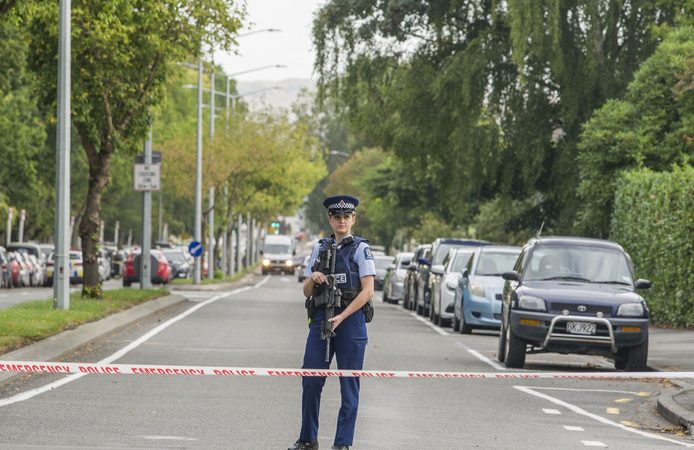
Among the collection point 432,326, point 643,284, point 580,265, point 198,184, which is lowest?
point 432,326

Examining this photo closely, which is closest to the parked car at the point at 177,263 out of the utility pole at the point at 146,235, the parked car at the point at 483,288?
the utility pole at the point at 146,235

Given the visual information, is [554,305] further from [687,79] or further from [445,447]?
[687,79]

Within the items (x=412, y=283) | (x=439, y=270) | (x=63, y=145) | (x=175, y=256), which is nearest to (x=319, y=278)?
(x=63, y=145)

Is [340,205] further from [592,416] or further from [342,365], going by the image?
[592,416]

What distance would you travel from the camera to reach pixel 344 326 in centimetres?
1080

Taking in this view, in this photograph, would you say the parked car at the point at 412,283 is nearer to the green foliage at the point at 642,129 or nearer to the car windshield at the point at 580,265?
the green foliage at the point at 642,129

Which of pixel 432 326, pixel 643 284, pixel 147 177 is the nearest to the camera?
pixel 643 284

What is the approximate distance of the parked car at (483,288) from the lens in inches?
1136

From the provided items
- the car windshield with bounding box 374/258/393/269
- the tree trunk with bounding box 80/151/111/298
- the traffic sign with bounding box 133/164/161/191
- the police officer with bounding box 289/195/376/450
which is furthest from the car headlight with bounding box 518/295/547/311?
the car windshield with bounding box 374/258/393/269

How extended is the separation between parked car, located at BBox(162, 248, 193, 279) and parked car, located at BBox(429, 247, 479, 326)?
117 feet

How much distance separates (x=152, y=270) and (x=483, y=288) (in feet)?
93.5

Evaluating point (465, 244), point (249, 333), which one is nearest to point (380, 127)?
point (465, 244)

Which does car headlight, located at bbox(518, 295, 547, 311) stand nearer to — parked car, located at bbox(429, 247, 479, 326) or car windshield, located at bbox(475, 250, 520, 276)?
car windshield, located at bbox(475, 250, 520, 276)

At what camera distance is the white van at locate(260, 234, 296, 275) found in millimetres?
101500
